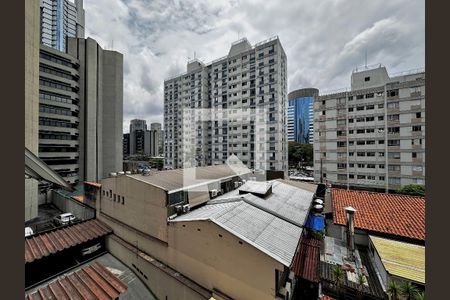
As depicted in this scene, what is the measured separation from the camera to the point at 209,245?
8.93 metres

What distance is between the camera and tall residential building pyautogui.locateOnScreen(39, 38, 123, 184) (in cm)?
3241

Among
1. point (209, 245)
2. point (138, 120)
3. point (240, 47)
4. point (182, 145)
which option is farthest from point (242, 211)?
point (138, 120)

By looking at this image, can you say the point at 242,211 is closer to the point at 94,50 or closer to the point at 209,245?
the point at 209,245

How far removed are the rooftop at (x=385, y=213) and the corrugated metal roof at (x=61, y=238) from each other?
1787 centimetres

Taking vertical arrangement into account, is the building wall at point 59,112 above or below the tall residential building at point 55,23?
below

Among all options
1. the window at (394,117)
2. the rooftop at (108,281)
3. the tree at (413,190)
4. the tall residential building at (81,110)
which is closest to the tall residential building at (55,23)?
the tall residential building at (81,110)

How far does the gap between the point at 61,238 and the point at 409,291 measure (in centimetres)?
1990

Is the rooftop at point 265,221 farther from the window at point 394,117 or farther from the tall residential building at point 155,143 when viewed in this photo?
the tall residential building at point 155,143

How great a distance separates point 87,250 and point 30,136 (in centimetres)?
1552

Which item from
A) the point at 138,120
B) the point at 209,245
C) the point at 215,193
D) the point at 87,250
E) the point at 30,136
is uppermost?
the point at 138,120

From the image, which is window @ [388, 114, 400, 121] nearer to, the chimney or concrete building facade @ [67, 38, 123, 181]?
the chimney

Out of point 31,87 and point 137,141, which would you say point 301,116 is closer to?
point 137,141

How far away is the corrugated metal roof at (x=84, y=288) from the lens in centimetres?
736

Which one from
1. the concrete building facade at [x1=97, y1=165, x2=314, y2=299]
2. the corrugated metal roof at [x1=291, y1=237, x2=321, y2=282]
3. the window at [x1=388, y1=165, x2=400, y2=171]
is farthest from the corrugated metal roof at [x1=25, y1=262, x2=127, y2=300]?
the window at [x1=388, y1=165, x2=400, y2=171]
